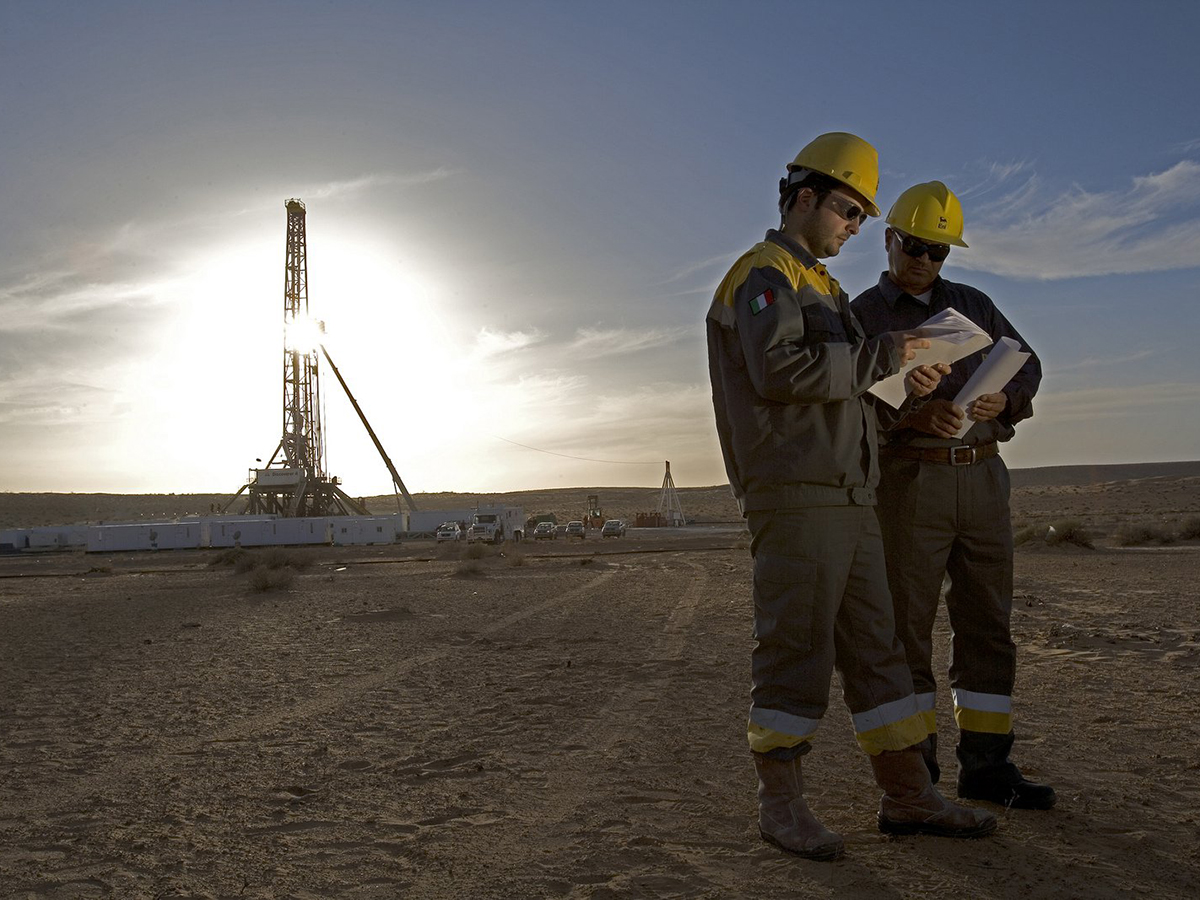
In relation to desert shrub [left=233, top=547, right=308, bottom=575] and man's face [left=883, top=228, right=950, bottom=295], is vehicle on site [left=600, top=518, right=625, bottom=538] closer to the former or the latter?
desert shrub [left=233, top=547, right=308, bottom=575]

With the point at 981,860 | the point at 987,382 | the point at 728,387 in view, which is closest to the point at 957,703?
the point at 981,860

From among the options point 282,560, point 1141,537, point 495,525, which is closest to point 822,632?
point 282,560

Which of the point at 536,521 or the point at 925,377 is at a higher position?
the point at 925,377

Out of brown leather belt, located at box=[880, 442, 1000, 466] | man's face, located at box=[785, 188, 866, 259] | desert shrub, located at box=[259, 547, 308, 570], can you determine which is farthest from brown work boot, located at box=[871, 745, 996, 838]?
desert shrub, located at box=[259, 547, 308, 570]

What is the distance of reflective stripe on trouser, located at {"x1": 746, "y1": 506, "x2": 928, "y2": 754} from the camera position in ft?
8.58

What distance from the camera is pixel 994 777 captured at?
9.91 ft

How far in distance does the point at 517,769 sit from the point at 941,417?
214 cm

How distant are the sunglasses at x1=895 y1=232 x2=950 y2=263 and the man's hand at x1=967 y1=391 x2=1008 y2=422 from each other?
55 cm

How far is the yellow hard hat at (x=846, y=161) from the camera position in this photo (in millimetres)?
2816

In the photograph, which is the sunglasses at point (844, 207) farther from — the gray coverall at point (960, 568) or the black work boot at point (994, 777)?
the black work boot at point (994, 777)

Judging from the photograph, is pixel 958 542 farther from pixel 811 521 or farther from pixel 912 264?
pixel 912 264

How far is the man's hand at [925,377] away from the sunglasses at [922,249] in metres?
0.60

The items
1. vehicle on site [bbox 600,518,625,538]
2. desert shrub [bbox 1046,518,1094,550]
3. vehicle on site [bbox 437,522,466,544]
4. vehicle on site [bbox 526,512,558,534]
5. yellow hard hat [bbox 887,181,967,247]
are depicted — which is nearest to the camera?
yellow hard hat [bbox 887,181,967,247]

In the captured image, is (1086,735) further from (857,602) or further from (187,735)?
(187,735)
